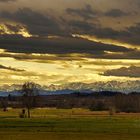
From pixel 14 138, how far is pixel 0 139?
7.94 feet

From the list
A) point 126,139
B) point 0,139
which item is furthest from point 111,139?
point 0,139

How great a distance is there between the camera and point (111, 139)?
72312 millimetres

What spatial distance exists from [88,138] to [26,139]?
27.2ft

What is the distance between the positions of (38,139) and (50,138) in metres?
2.71

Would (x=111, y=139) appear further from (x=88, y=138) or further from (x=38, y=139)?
(x=38, y=139)

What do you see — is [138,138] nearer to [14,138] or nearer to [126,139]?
[126,139]

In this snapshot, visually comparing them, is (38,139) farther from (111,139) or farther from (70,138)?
(111,139)

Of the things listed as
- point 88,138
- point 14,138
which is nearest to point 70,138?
point 88,138

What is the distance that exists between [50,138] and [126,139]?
966 cm

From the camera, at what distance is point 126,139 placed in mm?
71688

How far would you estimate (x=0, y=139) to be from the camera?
70.2 meters

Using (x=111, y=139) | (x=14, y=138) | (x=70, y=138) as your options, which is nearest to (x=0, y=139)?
(x=14, y=138)

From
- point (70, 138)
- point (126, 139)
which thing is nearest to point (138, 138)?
point (126, 139)

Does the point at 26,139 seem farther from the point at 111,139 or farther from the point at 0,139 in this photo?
the point at 111,139
